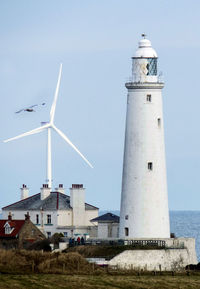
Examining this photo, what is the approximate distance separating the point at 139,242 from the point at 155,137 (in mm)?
6479

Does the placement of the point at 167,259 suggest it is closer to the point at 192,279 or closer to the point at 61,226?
the point at 192,279

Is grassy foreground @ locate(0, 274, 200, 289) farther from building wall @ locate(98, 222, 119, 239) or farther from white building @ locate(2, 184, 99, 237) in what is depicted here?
white building @ locate(2, 184, 99, 237)

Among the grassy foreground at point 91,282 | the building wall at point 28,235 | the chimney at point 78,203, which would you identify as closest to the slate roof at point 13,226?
the building wall at point 28,235

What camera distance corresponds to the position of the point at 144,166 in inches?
2940

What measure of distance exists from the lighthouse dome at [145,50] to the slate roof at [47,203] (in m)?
14.7

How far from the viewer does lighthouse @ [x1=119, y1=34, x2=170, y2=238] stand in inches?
2940

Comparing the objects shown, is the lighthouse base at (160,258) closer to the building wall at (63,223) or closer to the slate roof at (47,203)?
the building wall at (63,223)

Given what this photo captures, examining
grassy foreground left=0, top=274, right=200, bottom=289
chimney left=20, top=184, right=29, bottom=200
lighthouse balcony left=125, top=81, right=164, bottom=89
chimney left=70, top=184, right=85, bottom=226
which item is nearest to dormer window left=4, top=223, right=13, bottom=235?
→ chimney left=70, top=184, right=85, bottom=226

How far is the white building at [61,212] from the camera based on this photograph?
278 feet

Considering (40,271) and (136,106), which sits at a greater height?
(136,106)

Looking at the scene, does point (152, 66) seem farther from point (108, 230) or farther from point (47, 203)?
point (47, 203)

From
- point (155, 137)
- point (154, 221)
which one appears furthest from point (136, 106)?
point (154, 221)

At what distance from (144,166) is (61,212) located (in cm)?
1260

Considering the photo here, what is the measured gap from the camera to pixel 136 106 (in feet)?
246
